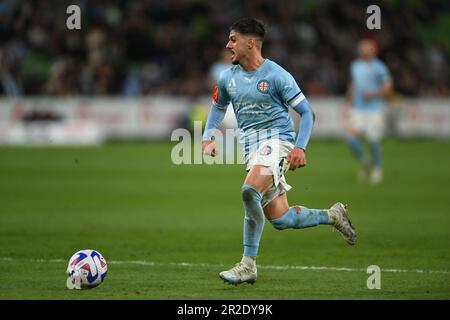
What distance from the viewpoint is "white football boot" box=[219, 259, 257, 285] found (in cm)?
855

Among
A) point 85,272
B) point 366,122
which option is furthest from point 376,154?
point 85,272

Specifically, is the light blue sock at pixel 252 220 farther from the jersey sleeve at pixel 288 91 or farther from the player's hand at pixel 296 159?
the jersey sleeve at pixel 288 91

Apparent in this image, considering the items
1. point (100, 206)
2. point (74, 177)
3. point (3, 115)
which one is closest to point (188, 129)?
point (3, 115)

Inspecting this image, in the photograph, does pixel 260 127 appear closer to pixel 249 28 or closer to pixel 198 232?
pixel 249 28

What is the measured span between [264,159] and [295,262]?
1731mm

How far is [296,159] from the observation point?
845 cm

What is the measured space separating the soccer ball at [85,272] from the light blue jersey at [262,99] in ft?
5.43

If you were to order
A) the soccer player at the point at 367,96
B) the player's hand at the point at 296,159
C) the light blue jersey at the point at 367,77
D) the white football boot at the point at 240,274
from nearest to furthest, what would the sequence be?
the player's hand at the point at 296,159
the white football boot at the point at 240,274
the soccer player at the point at 367,96
the light blue jersey at the point at 367,77

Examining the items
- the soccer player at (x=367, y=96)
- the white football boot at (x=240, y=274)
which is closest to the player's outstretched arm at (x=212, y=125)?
the white football boot at (x=240, y=274)

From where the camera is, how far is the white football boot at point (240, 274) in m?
8.55

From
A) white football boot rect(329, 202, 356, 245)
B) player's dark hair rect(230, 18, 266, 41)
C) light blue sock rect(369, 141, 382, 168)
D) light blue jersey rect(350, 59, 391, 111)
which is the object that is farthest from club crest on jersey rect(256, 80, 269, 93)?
light blue jersey rect(350, 59, 391, 111)

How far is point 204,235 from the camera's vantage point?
12234mm
